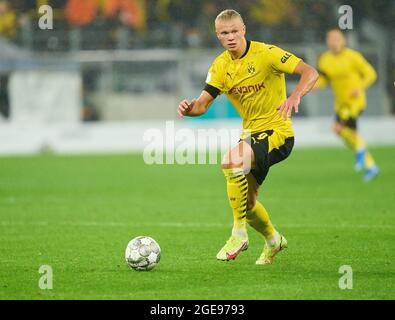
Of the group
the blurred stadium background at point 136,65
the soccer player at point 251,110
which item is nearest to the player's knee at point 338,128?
the blurred stadium background at point 136,65

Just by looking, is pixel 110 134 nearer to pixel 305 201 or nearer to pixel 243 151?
pixel 305 201

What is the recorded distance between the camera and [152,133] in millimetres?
26828

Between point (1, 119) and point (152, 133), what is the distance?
4467mm

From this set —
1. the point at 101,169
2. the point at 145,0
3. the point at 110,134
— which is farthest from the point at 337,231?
the point at 145,0

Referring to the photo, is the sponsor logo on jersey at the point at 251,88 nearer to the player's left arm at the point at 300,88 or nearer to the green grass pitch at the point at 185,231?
the player's left arm at the point at 300,88

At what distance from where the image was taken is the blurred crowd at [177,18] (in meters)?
29.3

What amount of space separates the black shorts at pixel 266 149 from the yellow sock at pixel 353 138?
9577 millimetres

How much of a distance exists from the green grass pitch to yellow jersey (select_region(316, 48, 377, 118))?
1.34 m

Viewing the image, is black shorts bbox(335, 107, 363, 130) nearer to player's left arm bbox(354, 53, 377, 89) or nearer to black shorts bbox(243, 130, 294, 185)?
player's left arm bbox(354, 53, 377, 89)

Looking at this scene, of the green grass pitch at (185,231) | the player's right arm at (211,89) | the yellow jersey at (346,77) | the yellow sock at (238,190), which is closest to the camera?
the green grass pitch at (185,231)

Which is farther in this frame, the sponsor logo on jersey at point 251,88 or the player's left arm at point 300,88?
the sponsor logo on jersey at point 251,88

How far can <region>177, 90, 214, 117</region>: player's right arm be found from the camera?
885 cm

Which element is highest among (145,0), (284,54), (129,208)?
(145,0)

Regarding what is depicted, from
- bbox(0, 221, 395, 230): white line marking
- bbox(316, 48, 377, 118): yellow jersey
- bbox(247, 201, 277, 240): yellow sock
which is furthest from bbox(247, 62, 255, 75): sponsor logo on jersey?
bbox(316, 48, 377, 118): yellow jersey
